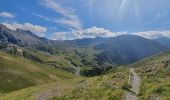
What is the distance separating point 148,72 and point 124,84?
1624 centimetres

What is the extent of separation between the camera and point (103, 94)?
39.3 m

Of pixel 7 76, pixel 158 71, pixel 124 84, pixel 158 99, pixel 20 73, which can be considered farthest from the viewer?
pixel 20 73

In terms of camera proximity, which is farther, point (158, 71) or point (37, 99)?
point (158, 71)

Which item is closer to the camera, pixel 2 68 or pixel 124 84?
pixel 124 84

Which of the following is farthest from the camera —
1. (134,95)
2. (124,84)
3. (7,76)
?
(7,76)

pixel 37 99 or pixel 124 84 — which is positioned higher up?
pixel 124 84

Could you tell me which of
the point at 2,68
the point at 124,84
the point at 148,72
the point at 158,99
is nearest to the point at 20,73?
the point at 2,68

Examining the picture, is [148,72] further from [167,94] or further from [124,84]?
[167,94]

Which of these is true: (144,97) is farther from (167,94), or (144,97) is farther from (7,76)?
(7,76)

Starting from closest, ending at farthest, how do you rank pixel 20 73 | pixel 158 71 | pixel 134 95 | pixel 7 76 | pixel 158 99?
pixel 158 99 < pixel 134 95 < pixel 158 71 < pixel 7 76 < pixel 20 73

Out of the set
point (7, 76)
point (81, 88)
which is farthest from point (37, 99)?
point (7, 76)

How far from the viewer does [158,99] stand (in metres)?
34.5

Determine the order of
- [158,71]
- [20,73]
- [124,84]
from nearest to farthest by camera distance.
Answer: [124,84]
[158,71]
[20,73]

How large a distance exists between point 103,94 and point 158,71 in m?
19.8
